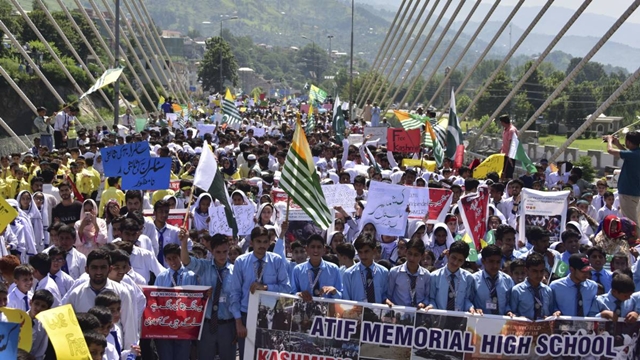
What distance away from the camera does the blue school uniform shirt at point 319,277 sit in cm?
857

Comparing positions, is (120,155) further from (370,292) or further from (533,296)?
(533,296)

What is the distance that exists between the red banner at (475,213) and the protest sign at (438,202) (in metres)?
0.58

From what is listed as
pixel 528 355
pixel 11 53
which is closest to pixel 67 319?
pixel 528 355

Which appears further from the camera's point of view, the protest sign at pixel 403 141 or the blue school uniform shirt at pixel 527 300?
the protest sign at pixel 403 141

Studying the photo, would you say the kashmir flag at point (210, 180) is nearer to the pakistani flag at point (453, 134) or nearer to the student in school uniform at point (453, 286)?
the student in school uniform at point (453, 286)

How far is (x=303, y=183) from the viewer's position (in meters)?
9.29

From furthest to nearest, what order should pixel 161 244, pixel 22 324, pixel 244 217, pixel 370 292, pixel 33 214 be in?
pixel 33 214
pixel 244 217
pixel 161 244
pixel 370 292
pixel 22 324

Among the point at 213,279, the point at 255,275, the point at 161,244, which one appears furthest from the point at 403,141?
the point at 255,275

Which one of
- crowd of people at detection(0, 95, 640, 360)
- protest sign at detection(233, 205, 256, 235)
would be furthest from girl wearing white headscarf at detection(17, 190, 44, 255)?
protest sign at detection(233, 205, 256, 235)

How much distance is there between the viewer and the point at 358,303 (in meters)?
8.15

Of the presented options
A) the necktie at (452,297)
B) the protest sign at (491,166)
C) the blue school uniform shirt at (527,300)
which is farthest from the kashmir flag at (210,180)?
the protest sign at (491,166)

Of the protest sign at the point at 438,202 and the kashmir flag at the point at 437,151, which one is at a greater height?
the protest sign at the point at 438,202

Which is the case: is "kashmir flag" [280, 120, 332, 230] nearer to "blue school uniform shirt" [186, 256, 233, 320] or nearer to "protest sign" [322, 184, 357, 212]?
"blue school uniform shirt" [186, 256, 233, 320]

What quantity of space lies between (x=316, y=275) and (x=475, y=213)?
408 cm
